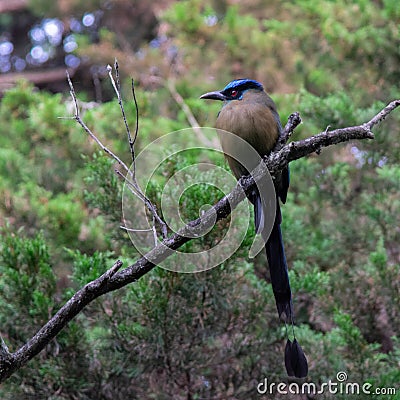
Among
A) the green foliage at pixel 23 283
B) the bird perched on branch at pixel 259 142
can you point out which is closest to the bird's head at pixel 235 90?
the bird perched on branch at pixel 259 142

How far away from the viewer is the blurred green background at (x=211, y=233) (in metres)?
2.94

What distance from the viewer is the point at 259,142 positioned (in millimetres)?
2832

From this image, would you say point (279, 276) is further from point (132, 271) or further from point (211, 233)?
point (132, 271)

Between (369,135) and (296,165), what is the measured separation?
189 cm

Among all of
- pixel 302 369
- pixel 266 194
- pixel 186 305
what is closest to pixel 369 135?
pixel 266 194

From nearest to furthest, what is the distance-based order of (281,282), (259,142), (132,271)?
(132,271) → (281,282) → (259,142)

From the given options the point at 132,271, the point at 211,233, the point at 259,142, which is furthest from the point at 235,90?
the point at 132,271

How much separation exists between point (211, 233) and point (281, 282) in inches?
17.9

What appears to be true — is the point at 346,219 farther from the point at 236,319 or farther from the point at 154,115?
the point at 154,115

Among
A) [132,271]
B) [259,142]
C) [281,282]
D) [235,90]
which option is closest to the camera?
[132,271]

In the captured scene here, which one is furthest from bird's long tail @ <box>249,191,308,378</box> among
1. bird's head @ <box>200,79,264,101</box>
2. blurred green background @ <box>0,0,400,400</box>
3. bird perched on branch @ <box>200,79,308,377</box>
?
bird's head @ <box>200,79,264,101</box>

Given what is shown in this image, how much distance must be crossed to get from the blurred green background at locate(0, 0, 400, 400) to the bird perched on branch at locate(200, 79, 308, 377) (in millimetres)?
208

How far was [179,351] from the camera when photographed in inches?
117

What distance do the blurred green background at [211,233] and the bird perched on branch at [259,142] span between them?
0.68 ft
